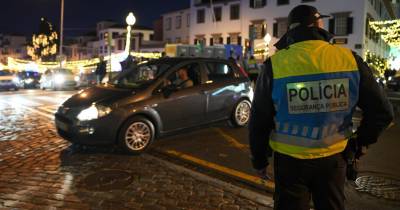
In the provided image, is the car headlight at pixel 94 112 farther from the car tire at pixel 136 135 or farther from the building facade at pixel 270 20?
the building facade at pixel 270 20

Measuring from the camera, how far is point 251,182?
5.57m

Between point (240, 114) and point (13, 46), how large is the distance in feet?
362

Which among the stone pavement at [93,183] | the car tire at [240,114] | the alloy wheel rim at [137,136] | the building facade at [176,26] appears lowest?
the stone pavement at [93,183]

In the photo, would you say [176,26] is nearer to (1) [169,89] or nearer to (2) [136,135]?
(1) [169,89]

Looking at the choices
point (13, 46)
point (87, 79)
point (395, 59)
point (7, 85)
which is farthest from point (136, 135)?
point (13, 46)

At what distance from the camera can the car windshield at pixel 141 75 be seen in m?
7.88

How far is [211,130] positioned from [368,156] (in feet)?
11.1

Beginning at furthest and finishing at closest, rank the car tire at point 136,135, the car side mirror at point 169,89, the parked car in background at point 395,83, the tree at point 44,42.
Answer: the tree at point 44,42, the parked car in background at point 395,83, the car side mirror at point 169,89, the car tire at point 136,135

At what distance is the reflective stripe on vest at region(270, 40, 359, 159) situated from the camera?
2.71m

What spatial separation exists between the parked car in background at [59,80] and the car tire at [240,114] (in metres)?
19.4

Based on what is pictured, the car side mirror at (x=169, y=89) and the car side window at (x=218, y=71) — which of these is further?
the car side window at (x=218, y=71)

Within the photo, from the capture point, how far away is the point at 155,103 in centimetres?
745

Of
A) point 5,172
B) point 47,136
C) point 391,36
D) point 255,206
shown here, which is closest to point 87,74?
point 391,36

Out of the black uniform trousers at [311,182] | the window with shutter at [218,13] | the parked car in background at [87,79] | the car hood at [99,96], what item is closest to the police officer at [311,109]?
the black uniform trousers at [311,182]
